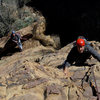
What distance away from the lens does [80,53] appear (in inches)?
170

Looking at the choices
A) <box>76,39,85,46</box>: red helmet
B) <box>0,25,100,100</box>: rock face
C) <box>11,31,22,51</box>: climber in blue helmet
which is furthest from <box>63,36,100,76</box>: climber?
<box>11,31,22,51</box>: climber in blue helmet

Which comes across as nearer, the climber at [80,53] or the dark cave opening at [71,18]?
the climber at [80,53]

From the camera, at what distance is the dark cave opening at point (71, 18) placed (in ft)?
34.8

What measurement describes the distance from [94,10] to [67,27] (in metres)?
2.77

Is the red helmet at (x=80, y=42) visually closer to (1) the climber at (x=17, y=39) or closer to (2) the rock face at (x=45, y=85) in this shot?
(2) the rock face at (x=45, y=85)

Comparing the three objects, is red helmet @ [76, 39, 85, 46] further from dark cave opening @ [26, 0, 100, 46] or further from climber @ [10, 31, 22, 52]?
dark cave opening @ [26, 0, 100, 46]

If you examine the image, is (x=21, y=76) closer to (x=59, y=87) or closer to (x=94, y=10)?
(x=59, y=87)

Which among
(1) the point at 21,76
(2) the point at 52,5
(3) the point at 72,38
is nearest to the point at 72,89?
(1) the point at 21,76

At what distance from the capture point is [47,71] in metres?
4.36

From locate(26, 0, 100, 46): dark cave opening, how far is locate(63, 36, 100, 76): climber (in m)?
6.48

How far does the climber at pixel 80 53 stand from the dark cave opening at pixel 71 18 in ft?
21.3

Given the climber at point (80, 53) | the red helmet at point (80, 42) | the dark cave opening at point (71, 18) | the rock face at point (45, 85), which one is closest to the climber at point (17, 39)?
the dark cave opening at point (71, 18)

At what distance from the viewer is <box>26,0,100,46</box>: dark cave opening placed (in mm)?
10594

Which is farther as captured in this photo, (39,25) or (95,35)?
(39,25)
